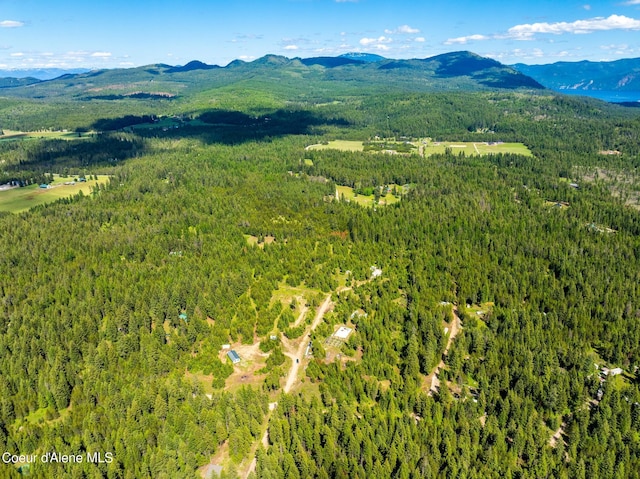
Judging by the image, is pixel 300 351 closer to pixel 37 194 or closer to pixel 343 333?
pixel 343 333

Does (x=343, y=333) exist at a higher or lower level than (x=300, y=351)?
higher

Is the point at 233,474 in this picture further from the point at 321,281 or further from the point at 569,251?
the point at 569,251

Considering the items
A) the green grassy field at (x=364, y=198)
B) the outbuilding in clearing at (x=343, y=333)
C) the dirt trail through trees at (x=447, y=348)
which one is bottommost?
the dirt trail through trees at (x=447, y=348)

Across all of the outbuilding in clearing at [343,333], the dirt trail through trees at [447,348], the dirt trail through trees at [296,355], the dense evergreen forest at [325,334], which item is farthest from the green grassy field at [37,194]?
the dirt trail through trees at [447,348]

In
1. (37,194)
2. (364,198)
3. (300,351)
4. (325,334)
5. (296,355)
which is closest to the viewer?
(296,355)

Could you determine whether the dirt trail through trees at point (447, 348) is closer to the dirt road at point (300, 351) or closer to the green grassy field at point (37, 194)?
the dirt road at point (300, 351)

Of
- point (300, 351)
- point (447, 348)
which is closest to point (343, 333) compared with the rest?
point (300, 351)
